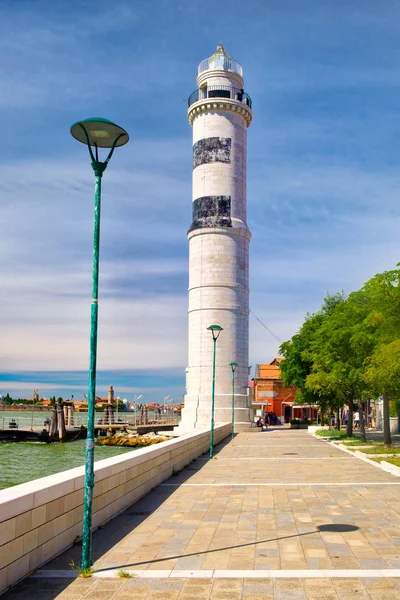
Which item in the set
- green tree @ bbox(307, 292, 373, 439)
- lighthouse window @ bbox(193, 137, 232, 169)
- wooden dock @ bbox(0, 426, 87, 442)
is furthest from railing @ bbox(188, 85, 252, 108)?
wooden dock @ bbox(0, 426, 87, 442)

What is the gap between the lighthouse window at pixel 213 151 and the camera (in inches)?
1937

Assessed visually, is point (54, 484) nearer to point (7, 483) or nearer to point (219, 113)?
point (7, 483)

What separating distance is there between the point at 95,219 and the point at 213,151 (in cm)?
4254

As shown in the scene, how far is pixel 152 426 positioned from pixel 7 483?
33.0 meters

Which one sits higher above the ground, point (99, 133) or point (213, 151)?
point (213, 151)

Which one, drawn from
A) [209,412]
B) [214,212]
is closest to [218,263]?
[214,212]

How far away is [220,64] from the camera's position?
5269 centimetres

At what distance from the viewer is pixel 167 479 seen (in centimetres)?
1639

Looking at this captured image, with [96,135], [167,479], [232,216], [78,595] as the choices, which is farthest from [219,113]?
[78,595]

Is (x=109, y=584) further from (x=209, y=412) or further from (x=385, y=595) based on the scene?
(x=209, y=412)

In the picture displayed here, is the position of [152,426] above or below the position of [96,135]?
below

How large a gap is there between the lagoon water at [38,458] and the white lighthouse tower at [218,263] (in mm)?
7851

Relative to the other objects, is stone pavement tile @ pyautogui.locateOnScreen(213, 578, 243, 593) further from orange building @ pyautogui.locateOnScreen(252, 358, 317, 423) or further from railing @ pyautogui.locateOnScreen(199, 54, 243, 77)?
orange building @ pyautogui.locateOnScreen(252, 358, 317, 423)

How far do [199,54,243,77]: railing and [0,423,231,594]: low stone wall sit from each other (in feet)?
150
